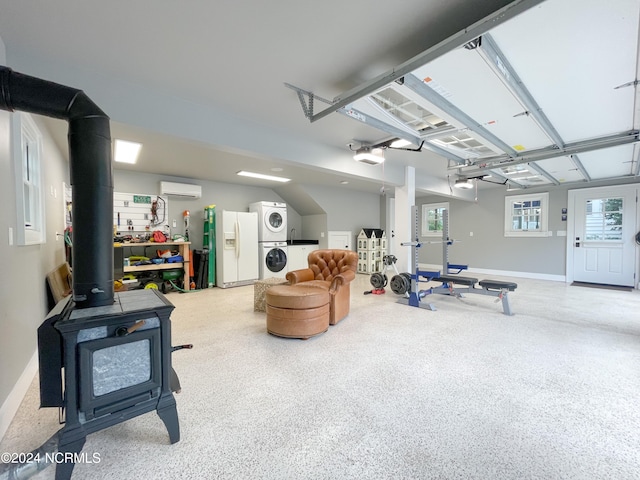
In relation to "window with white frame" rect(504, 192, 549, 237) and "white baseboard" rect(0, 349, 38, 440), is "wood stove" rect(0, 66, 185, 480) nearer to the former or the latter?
"white baseboard" rect(0, 349, 38, 440)

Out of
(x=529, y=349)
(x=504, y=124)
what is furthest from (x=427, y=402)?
(x=504, y=124)

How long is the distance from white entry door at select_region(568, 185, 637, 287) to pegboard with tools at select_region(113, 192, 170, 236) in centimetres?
932

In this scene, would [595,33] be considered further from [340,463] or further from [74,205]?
[74,205]

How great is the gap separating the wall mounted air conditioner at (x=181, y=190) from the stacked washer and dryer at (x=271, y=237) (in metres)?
1.26

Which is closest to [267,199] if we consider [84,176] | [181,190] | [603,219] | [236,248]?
[236,248]

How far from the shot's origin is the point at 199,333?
126 inches

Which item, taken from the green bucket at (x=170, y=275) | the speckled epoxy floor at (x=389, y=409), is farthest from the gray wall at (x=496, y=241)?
the green bucket at (x=170, y=275)

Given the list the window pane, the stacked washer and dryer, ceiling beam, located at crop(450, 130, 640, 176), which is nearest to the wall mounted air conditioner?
the stacked washer and dryer

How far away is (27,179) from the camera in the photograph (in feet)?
8.21

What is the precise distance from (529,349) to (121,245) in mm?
5949

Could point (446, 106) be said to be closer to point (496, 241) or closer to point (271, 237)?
point (271, 237)

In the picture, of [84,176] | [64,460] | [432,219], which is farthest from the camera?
[432,219]

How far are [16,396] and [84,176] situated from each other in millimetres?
1648

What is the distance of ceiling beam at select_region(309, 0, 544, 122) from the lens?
142cm
